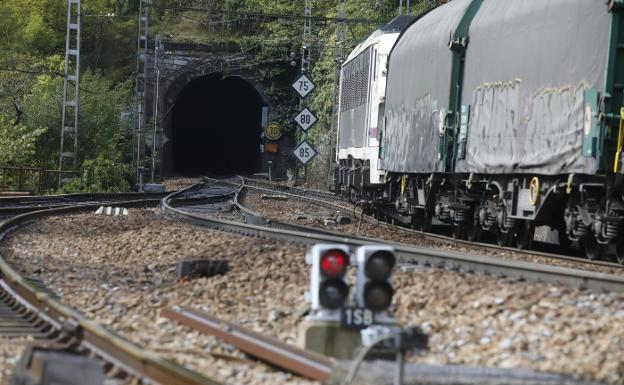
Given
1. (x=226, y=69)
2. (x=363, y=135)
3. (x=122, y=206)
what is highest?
(x=226, y=69)

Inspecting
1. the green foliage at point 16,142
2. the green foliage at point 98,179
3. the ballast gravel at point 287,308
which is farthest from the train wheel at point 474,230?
the green foliage at point 16,142

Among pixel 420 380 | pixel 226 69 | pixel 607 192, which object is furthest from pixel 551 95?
pixel 226 69

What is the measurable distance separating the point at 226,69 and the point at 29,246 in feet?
143

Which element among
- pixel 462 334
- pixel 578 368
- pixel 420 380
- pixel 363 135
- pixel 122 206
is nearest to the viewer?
pixel 420 380

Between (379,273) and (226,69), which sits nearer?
(379,273)

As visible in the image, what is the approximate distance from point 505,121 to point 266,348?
A: 8662 mm

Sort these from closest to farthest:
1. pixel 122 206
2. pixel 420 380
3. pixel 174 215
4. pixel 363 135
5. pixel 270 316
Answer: pixel 420 380 → pixel 270 316 → pixel 174 215 → pixel 363 135 → pixel 122 206

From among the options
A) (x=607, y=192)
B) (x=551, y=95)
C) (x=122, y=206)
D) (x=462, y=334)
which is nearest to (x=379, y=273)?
(x=462, y=334)

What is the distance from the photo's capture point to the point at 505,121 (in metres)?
14.4

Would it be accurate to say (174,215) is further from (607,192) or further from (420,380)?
(420,380)

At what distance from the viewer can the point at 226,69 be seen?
57.9 meters

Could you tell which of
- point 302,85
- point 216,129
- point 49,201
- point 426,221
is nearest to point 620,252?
point 426,221

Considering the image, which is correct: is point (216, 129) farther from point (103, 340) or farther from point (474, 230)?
point (103, 340)

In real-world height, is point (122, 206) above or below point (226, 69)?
below
